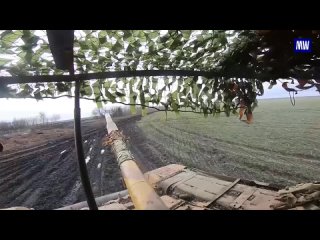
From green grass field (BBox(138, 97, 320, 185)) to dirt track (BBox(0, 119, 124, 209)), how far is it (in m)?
0.36

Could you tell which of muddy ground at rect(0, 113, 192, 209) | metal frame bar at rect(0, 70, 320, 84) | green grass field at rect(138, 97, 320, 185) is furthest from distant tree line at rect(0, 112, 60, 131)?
green grass field at rect(138, 97, 320, 185)

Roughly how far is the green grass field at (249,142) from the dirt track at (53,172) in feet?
1.17

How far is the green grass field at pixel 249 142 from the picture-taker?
6.75 ft

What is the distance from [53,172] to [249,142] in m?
1.35

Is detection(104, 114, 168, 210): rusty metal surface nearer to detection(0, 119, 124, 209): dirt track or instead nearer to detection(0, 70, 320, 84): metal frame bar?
detection(0, 119, 124, 209): dirt track

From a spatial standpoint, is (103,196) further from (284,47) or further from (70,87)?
(284,47)

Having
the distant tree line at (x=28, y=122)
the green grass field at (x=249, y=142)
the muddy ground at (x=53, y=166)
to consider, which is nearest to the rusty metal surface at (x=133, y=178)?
the muddy ground at (x=53, y=166)

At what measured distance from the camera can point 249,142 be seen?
2135mm

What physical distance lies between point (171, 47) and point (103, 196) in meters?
1.04

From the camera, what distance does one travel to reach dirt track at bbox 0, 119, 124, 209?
188 cm
